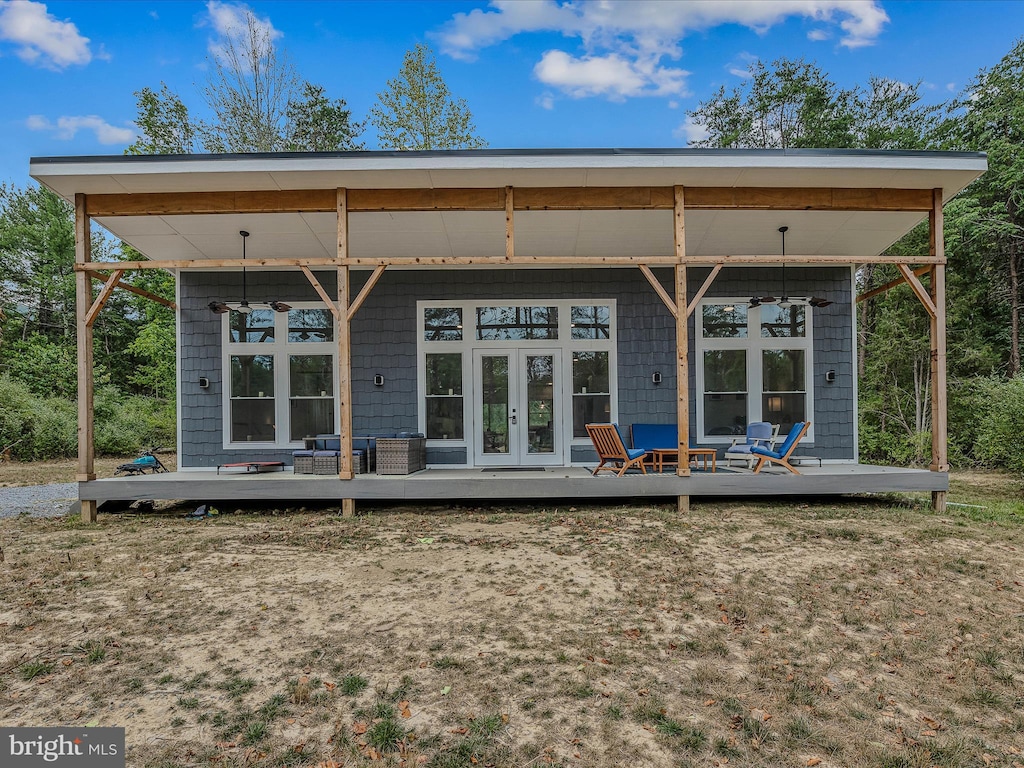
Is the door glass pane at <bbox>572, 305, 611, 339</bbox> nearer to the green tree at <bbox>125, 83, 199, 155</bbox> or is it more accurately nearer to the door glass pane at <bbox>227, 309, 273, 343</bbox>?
the door glass pane at <bbox>227, 309, 273, 343</bbox>

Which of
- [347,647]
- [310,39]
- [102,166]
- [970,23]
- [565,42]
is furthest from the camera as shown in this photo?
[565,42]

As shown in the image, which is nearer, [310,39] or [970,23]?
[970,23]

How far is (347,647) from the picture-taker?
2971mm

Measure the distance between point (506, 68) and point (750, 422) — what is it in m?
15.4

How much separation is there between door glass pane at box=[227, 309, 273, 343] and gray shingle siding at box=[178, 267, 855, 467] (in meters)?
0.23

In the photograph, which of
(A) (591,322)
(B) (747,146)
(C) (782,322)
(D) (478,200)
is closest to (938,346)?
(C) (782,322)

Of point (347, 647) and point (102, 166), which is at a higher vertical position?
point (102, 166)

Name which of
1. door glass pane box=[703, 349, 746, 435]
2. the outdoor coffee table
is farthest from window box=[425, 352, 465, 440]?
door glass pane box=[703, 349, 746, 435]

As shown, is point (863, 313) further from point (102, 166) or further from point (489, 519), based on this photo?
point (102, 166)

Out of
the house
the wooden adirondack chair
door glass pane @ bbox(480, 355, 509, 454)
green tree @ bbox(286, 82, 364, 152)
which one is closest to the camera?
the wooden adirondack chair

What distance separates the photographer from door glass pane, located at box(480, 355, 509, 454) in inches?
334

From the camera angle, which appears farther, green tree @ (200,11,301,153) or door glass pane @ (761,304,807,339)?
green tree @ (200,11,301,153)

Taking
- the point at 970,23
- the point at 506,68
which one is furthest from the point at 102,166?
the point at 970,23

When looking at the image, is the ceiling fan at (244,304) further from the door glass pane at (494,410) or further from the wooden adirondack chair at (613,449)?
the wooden adirondack chair at (613,449)
